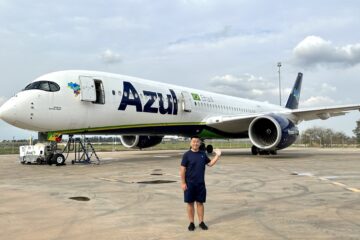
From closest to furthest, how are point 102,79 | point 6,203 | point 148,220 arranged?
point 148,220
point 6,203
point 102,79

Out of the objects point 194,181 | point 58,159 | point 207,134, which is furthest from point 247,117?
point 194,181

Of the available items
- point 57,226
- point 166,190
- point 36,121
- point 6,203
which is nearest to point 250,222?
point 57,226

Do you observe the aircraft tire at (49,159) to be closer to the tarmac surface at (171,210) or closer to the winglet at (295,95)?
the tarmac surface at (171,210)

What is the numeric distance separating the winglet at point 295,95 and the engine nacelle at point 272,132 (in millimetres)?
13944

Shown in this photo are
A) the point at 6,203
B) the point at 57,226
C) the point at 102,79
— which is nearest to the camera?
the point at 57,226

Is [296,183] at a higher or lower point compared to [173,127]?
lower

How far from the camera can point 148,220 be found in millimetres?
5340

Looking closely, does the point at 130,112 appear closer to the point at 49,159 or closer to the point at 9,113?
the point at 49,159

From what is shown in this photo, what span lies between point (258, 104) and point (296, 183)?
20.5m

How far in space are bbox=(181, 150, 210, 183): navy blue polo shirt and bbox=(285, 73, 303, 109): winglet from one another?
30.1 meters

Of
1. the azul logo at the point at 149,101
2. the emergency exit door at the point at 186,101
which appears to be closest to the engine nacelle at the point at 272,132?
the emergency exit door at the point at 186,101

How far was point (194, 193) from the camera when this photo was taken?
5.04 meters

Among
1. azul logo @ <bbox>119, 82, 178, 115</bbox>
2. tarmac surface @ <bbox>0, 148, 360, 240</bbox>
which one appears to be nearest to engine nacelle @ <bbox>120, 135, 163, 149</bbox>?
azul logo @ <bbox>119, 82, 178, 115</bbox>

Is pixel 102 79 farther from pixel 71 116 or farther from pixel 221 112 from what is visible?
pixel 221 112
